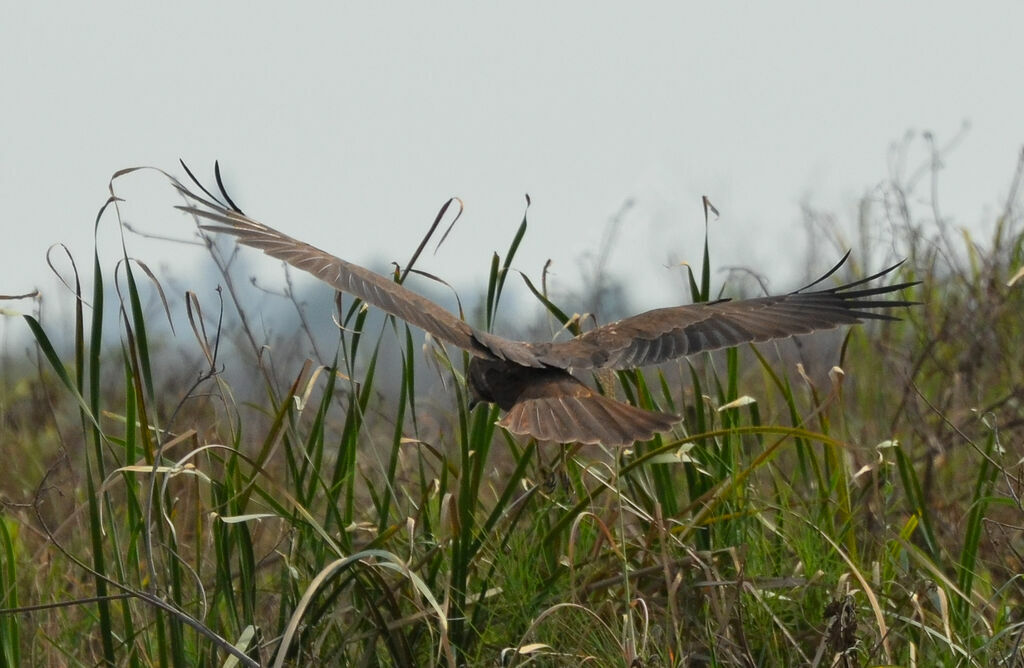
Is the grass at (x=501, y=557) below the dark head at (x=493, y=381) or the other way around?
below

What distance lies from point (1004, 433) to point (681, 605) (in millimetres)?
2068

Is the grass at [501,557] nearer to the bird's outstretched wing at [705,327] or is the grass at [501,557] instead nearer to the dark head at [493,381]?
the bird's outstretched wing at [705,327]

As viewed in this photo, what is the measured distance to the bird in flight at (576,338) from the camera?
3.05 m

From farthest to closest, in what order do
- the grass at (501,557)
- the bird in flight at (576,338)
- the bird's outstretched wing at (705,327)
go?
1. the bird's outstretched wing at (705,327)
2. the bird in flight at (576,338)
3. the grass at (501,557)

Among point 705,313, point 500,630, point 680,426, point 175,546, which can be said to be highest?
point 705,313

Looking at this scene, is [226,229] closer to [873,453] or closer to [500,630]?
[500,630]

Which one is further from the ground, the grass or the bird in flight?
the bird in flight

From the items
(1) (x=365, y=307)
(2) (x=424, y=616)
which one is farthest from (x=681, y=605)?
(1) (x=365, y=307)

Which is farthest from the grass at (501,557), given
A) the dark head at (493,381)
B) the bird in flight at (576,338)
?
the dark head at (493,381)

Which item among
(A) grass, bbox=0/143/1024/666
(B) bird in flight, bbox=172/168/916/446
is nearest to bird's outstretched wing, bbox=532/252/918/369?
(B) bird in flight, bbox=172/168/916/446

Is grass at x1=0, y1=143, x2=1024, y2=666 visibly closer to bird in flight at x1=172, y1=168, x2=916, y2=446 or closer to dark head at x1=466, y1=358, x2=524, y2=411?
bird in flight at x1=172, y1=168, x2=916, y2=446

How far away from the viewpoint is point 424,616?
8.21ft

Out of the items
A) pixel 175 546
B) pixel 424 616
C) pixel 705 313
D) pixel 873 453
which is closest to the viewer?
pixel 424 616

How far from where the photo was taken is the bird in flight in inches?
120
